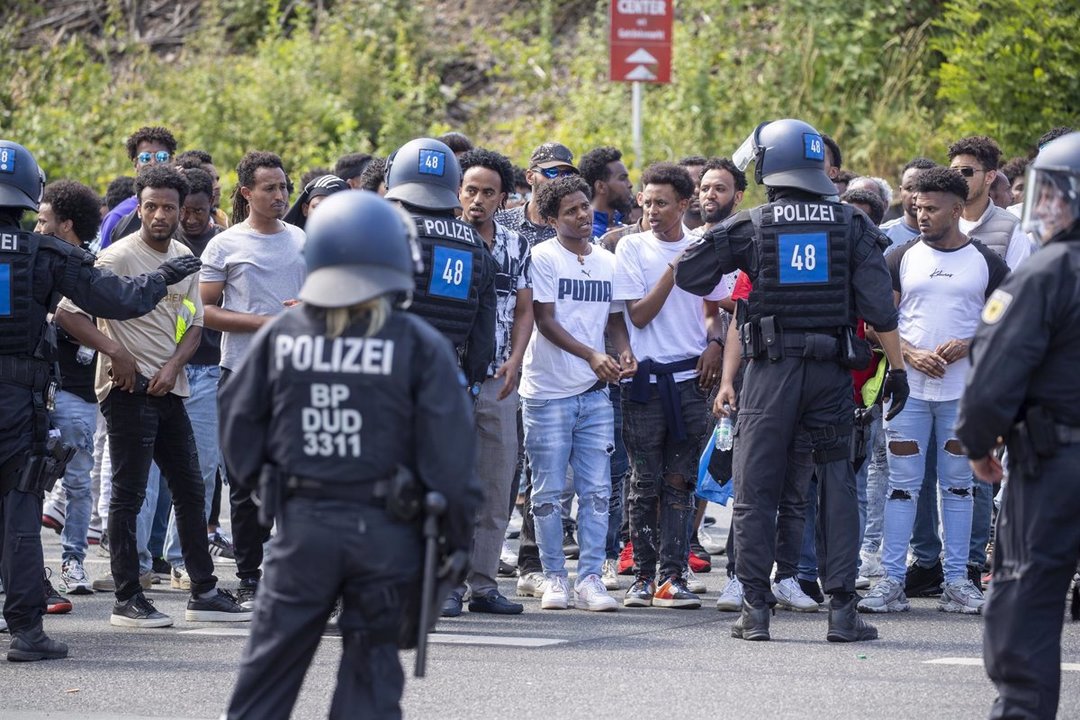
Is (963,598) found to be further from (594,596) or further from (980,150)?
(980,150)

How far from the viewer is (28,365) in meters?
7.39

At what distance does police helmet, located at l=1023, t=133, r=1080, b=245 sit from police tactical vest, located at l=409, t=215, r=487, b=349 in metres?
3.11

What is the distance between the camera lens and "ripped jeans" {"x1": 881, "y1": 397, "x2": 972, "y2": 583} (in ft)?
28.7

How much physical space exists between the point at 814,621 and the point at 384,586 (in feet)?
13.5

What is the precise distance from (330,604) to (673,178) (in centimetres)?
463

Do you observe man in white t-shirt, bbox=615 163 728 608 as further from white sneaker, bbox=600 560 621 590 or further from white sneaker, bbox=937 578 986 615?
white sneaker, bbox=937 578 986 615

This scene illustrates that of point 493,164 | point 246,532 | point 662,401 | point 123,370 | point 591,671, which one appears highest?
point 493,164

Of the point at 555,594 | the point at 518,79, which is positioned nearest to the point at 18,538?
the point at 555,594

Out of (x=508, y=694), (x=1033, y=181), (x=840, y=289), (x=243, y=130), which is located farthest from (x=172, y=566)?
(x=243, y=130)

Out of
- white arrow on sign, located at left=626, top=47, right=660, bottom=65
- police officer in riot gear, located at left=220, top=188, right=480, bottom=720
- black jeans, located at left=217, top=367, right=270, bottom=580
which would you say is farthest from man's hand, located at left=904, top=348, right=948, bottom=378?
white arrow on sign, located at left=626, top=47, right=660, bottom=65

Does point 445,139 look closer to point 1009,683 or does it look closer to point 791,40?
point 1009,683

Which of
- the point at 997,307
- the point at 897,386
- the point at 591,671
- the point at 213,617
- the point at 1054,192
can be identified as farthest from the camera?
the point at 213,617

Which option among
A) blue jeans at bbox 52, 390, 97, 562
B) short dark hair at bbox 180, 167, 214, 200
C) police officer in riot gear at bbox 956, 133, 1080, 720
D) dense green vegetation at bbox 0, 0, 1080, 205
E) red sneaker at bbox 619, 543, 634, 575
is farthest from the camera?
dense green vegetation at bbox 0, 0, 1080, 205

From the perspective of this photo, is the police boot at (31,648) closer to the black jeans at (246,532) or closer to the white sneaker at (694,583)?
the black jeans at (246,532)
